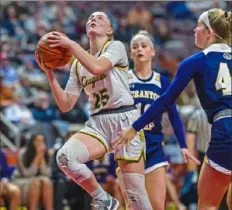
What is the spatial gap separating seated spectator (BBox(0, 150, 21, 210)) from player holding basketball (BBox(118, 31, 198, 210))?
3488 millimetres

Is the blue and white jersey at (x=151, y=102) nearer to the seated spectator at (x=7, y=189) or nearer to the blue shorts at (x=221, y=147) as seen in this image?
the blue shorts at (x=221, y=147)

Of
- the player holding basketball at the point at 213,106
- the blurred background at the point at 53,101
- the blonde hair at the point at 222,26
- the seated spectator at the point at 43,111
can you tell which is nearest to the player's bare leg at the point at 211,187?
the player holding basketball at the point at 213,106

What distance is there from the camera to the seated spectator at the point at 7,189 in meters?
10.1

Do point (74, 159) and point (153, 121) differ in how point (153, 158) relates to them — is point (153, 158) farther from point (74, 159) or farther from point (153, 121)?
point (74, 159)

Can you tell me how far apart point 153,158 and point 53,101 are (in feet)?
21.5

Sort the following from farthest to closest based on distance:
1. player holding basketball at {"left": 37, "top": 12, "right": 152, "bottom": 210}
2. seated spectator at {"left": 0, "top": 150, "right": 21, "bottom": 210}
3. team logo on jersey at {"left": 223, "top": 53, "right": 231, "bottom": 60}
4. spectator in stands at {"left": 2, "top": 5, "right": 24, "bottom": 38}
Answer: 1. spectator in stands at {"left": 2, "top": 5, "right": 24, "bottom": 38}
2. seated spectator at {"left": 0, "top": 150, "right": 21, "bottom": 210}
3. player holding basketball at {"left": 37, "top": 12, "right": 152, "bottom": 210}
4. team logo on jersey at {"left": 223, "top": 53, "right": 231, "bottom": 60}

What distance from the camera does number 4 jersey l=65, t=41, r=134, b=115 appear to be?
6172 mm

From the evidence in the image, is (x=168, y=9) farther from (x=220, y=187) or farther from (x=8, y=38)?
(x=220, y=187)

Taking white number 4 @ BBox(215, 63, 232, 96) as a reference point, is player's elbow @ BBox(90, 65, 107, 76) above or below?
above

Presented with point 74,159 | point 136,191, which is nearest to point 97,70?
→ point 74,159

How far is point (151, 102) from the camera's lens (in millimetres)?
7062

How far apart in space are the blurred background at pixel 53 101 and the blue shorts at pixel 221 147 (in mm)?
3359

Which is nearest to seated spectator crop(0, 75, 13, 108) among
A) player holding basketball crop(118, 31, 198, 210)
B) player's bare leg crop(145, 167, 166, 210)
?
player holding basketball crop(118, 31, 198, 210)

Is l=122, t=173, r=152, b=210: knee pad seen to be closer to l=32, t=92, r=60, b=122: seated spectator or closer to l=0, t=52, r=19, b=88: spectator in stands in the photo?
l=32, t=92, r=60, b=122: seated spectator
